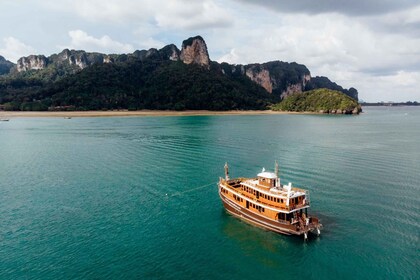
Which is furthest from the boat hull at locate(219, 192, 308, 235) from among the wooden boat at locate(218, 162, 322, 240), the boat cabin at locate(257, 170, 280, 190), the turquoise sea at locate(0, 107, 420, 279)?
the boat cabin at locate(257, 170, 280, 190)

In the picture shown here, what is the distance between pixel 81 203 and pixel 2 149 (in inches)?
2925

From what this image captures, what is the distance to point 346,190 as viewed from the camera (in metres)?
64.0

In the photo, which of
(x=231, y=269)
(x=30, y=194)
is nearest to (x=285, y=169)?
(x=231, y=269)

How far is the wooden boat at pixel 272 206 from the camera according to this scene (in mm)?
45594

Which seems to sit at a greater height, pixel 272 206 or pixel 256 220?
pixel 272 206

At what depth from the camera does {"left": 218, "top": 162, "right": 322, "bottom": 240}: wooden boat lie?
4559 centimetres

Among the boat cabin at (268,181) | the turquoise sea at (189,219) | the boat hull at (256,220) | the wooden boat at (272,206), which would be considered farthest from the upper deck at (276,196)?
the turquoise sea at (189,219)

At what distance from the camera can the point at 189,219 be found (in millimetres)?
51844

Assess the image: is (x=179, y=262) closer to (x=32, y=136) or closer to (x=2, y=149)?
(x=2, y=149)

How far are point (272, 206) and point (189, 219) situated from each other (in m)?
13.6

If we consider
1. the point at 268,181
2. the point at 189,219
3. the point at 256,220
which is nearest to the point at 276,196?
the point at 268,181

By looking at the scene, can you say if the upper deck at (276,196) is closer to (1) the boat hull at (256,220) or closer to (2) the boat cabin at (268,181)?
(2) the boat cabin at (268,181)

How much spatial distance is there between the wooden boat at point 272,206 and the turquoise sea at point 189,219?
1.53m

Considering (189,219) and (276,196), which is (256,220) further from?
(189,219)
